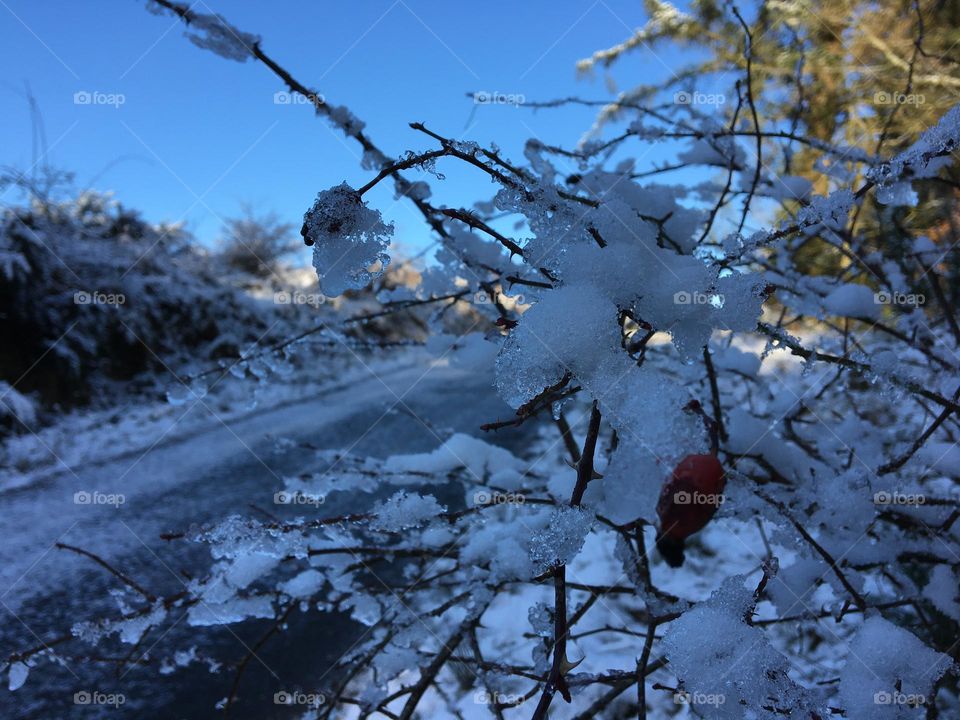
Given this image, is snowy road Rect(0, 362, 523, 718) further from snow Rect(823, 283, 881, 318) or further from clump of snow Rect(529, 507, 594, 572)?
snow Rect(823, 283, 881, 318)

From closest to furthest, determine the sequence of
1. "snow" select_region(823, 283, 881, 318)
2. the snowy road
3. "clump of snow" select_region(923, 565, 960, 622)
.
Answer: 1. "clump of snow" select_region(923, 565, 960, 622)
2. "snow" select_region(823, 283, 881, 318)
3. the snowy road

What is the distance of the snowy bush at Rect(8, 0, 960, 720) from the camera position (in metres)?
0.40

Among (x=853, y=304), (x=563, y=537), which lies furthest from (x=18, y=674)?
(x=853, y=304)

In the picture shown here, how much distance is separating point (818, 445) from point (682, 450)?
120cm

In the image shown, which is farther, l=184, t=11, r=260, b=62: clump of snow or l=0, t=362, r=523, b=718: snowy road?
l=0, t=362, r=523, b=718: snowy road

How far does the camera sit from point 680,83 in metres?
1.20

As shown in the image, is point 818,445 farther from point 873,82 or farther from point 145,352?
point 145,352

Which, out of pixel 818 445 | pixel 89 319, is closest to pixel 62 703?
pixel 818 445

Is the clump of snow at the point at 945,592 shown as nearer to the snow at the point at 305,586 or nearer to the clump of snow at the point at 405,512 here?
the clump of snow at the point at 405,512

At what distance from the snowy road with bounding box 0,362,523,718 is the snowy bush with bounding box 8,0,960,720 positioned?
206 mm

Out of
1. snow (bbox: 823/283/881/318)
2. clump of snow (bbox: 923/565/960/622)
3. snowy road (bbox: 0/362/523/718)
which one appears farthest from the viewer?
snowy road (bbox: 0/362/523/718)

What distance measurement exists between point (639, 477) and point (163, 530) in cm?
262

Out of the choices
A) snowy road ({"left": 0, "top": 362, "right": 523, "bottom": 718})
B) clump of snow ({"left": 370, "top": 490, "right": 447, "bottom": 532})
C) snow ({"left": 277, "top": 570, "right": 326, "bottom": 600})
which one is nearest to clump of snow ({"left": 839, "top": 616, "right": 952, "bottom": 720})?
clump of snow ({"left": 370, "top": 490, "right": 447, "bottom": 532})

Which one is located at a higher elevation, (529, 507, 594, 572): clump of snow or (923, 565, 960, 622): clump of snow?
(923, 565, 960, 622): clump of snow
